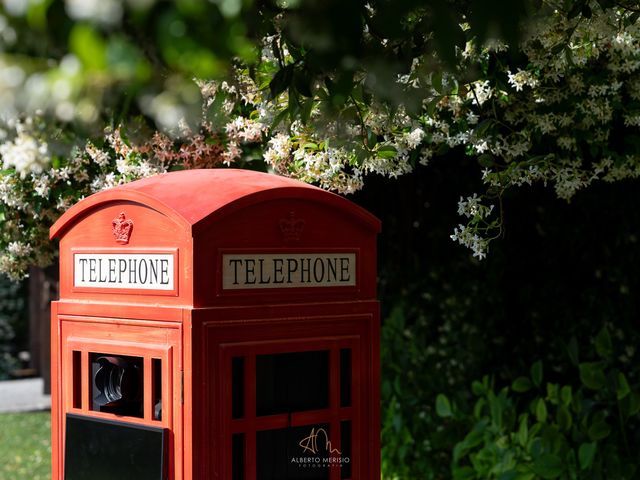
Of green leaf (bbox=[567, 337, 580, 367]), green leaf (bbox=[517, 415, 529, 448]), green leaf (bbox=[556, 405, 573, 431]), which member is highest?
green leaf (bbox=[567, 337, 580, 367])

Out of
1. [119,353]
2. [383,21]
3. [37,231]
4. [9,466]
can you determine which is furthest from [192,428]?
[9,466]

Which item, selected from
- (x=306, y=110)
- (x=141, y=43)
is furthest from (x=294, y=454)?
(x=141, y=43)

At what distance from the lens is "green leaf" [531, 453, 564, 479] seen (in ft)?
18.9

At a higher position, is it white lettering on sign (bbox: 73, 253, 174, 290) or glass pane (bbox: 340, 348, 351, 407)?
white lettering on sign (bbox: 73, 253, 174, 290)

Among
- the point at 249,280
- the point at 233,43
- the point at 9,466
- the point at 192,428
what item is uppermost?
the point at 233,43

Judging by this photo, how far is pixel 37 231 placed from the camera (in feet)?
19.9

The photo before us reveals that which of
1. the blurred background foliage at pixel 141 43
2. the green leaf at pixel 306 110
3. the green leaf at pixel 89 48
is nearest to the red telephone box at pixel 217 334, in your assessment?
the green leaf at pixel 306 110

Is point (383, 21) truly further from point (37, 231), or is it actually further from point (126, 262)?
point (37, 231)

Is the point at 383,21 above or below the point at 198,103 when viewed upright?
above

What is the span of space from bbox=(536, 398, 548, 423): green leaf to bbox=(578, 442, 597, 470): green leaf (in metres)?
0.35

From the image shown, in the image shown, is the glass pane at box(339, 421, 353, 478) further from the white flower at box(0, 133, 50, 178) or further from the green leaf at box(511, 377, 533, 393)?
the green leaf at box(511, 377, 533, 393)

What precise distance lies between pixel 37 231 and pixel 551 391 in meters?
3.09

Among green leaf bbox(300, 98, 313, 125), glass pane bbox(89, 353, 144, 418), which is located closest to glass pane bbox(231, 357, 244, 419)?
glass pane bbox(89, 353, 144, 418)
